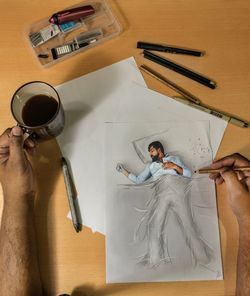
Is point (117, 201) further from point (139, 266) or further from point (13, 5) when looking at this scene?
point (13, 5)

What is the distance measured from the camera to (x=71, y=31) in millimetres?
899

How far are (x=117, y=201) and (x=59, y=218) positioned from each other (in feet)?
0.40

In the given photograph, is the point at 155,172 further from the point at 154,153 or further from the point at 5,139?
the point at 5,139

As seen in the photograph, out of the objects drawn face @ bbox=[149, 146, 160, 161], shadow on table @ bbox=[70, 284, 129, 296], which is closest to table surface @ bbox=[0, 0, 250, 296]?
shadow on table @ bbox=[70, 284, 129, 296]

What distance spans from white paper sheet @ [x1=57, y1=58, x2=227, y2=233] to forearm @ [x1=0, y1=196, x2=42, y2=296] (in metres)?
0.11

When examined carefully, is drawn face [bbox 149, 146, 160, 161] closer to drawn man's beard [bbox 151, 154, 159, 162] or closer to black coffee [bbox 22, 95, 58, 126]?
drawn man's beard [bbox 151, 154, 159, 162]

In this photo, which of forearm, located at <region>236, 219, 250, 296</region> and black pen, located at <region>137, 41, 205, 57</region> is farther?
black pen, located at <region>137, 41, 205, 57</region>

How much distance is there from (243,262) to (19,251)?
0.43m

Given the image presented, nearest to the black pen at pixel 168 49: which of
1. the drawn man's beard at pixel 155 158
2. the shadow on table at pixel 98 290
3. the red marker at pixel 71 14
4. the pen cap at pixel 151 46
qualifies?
the pen cap at pixel 151 46

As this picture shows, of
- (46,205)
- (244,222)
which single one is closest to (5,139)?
(46,205)

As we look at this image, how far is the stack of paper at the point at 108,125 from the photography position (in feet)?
2.63

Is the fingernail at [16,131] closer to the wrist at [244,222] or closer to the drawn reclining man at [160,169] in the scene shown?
the drawn reclining man at [160,169]

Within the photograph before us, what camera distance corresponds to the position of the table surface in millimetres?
763

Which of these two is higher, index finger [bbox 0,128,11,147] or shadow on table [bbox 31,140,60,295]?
index finger [bbox 0,128,11,147]
